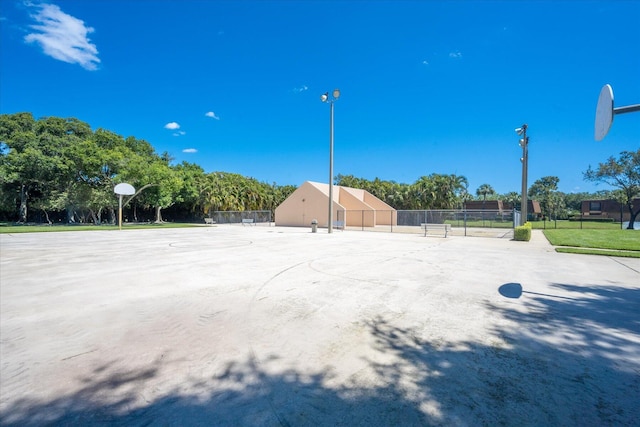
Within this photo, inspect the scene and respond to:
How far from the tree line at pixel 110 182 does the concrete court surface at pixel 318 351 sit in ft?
111

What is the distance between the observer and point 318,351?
3.39 meters

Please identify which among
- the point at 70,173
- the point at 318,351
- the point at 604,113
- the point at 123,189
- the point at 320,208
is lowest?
the point at 318,351

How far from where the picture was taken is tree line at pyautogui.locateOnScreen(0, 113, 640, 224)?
108 ft

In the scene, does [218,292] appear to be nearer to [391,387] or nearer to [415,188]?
[391,387]

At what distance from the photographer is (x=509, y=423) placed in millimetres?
2229

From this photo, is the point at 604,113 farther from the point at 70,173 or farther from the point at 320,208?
the point at 70,173

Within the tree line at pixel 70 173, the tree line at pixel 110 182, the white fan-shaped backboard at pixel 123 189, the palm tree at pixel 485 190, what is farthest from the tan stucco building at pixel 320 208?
the palm tree at pixel 485 190

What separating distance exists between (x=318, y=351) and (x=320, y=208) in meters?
32.1

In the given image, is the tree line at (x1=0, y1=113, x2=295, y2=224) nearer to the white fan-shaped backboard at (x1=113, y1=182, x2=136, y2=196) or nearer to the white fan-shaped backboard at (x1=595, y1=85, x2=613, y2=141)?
the white fan-shaped backboard at (x1=113, y1=182, x2=136, y2=196)

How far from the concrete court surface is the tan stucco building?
27.7 m

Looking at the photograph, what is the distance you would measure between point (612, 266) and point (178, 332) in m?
11.4

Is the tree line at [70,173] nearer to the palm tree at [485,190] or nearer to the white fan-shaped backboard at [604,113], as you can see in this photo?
the white fan-shaped backboard at [604,113]

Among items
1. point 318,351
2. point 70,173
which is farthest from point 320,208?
point 318,351

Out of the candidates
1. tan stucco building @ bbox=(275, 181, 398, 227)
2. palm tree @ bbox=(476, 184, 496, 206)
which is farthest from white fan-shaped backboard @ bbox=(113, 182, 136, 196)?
palm tree @ bbox=(476, 184, 496, 206)
